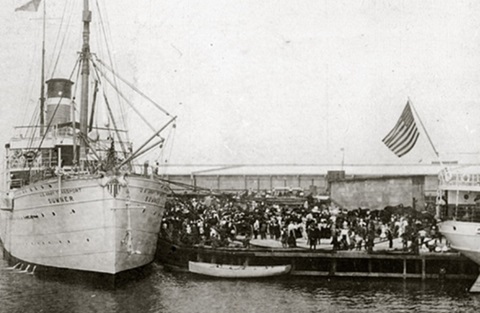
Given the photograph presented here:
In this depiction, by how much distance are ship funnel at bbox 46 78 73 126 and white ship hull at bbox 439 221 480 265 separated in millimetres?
23922

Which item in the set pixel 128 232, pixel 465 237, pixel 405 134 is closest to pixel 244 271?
pixel 128 232

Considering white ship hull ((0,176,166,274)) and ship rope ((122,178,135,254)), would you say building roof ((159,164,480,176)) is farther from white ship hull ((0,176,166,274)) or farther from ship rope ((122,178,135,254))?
ship rope ((122,178,135,254))

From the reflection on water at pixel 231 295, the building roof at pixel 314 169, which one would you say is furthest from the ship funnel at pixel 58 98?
the building roof at pixel 314 169

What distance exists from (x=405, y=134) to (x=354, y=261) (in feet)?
22.1

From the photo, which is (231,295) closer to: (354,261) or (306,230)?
(354,261)

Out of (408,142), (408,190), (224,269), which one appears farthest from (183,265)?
(408,190)

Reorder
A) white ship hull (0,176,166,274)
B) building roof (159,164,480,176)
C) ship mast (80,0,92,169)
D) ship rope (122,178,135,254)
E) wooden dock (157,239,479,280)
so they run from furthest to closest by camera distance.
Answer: building roof (159,164,480,176) < ship mast (80,0,92,169) < wooden dock (157,239,479,280) < ship rope (122,178,135,254) < white ship hull (0,176,166,274)

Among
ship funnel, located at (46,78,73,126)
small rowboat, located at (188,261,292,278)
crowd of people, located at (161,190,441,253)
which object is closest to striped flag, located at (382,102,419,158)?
crowd of people, located at (161,190,441,253)

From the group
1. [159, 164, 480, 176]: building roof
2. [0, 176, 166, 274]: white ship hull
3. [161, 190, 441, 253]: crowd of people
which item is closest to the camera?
[0, 176, 166, 274]: white ship hull

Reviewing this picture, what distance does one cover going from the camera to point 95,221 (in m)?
26.7

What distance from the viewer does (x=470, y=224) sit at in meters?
25.2

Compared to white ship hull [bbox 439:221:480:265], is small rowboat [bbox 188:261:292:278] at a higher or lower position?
lower

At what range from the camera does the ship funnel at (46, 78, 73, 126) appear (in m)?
36.6

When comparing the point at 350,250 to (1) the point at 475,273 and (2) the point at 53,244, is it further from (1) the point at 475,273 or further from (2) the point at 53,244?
(2) the point at 53,244
